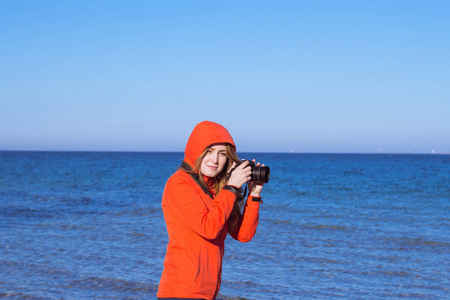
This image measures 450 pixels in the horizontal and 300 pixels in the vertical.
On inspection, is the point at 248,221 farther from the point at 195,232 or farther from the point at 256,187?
the point at 195,232

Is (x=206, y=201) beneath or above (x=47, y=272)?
above

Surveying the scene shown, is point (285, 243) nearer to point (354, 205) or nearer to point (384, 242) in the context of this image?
point (384, 242)

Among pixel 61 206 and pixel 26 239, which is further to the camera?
pixel 61 206

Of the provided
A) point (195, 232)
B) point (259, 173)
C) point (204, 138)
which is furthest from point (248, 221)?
point (204, 138)

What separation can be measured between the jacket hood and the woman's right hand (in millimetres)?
146

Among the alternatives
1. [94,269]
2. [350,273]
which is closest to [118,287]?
[94,269]

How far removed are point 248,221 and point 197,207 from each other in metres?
0.46

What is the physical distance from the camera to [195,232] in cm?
249

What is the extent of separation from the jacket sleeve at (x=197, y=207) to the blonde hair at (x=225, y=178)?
0.13 metres

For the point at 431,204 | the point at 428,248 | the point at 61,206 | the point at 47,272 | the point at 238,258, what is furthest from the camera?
the point at 431,204

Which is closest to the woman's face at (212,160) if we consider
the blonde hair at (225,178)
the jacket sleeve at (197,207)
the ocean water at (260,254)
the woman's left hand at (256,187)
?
the blonde hair at (225,178)

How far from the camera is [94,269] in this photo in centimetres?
720

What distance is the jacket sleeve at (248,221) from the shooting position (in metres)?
2.79

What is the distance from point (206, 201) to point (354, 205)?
14652 millimetres
